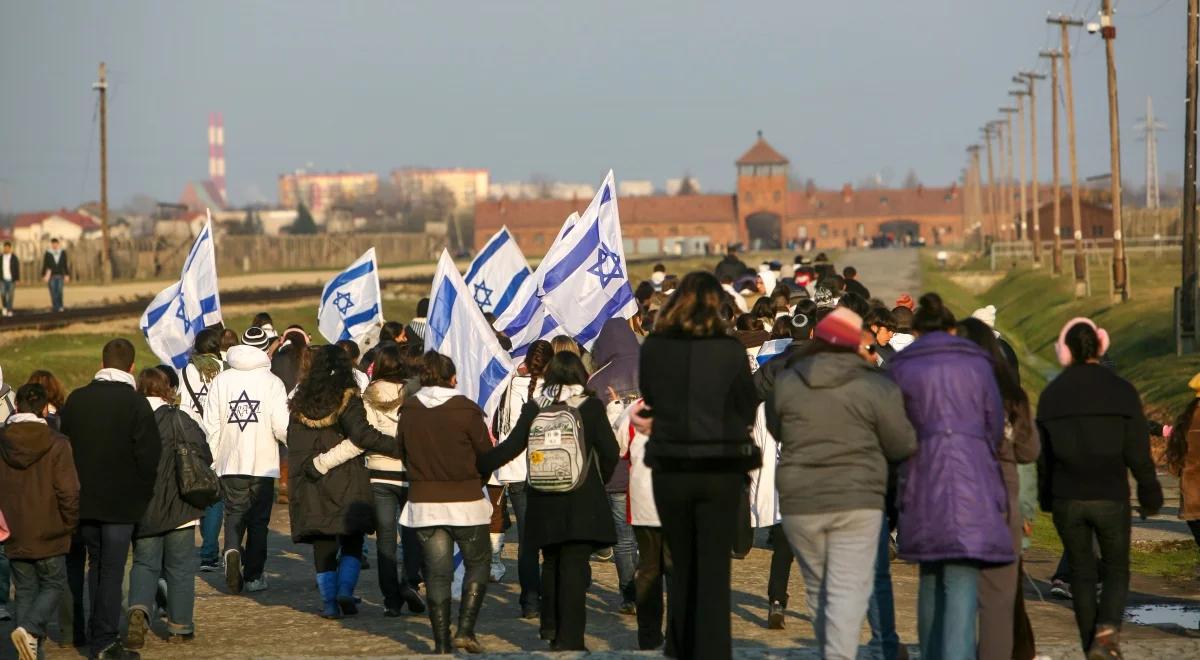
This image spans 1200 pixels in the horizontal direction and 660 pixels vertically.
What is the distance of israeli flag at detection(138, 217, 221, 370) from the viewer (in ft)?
51.8

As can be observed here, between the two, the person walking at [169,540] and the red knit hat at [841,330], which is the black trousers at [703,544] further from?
the person walking at [169,540]

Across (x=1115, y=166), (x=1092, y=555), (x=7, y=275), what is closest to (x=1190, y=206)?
(x=1115, y=166)

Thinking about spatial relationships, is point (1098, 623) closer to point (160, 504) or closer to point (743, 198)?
point (160, 504)

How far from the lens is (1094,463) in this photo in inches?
335

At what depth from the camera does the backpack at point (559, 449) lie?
9008mm

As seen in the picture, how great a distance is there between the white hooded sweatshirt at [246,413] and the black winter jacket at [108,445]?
2.11 meters

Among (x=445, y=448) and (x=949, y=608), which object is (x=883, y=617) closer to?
(x=949, y=608)

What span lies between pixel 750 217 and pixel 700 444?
152 m

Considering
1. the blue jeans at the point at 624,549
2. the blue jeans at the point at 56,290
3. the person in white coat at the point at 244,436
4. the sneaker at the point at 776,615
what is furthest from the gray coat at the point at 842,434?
the blue jeans at the point at 56,290

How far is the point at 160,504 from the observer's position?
10070mm

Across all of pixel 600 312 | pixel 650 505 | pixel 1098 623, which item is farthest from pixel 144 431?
pixel 600 312

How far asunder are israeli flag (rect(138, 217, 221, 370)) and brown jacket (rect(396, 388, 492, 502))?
677cm

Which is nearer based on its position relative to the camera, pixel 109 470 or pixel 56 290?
pixel 109 470

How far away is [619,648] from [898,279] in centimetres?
6297
